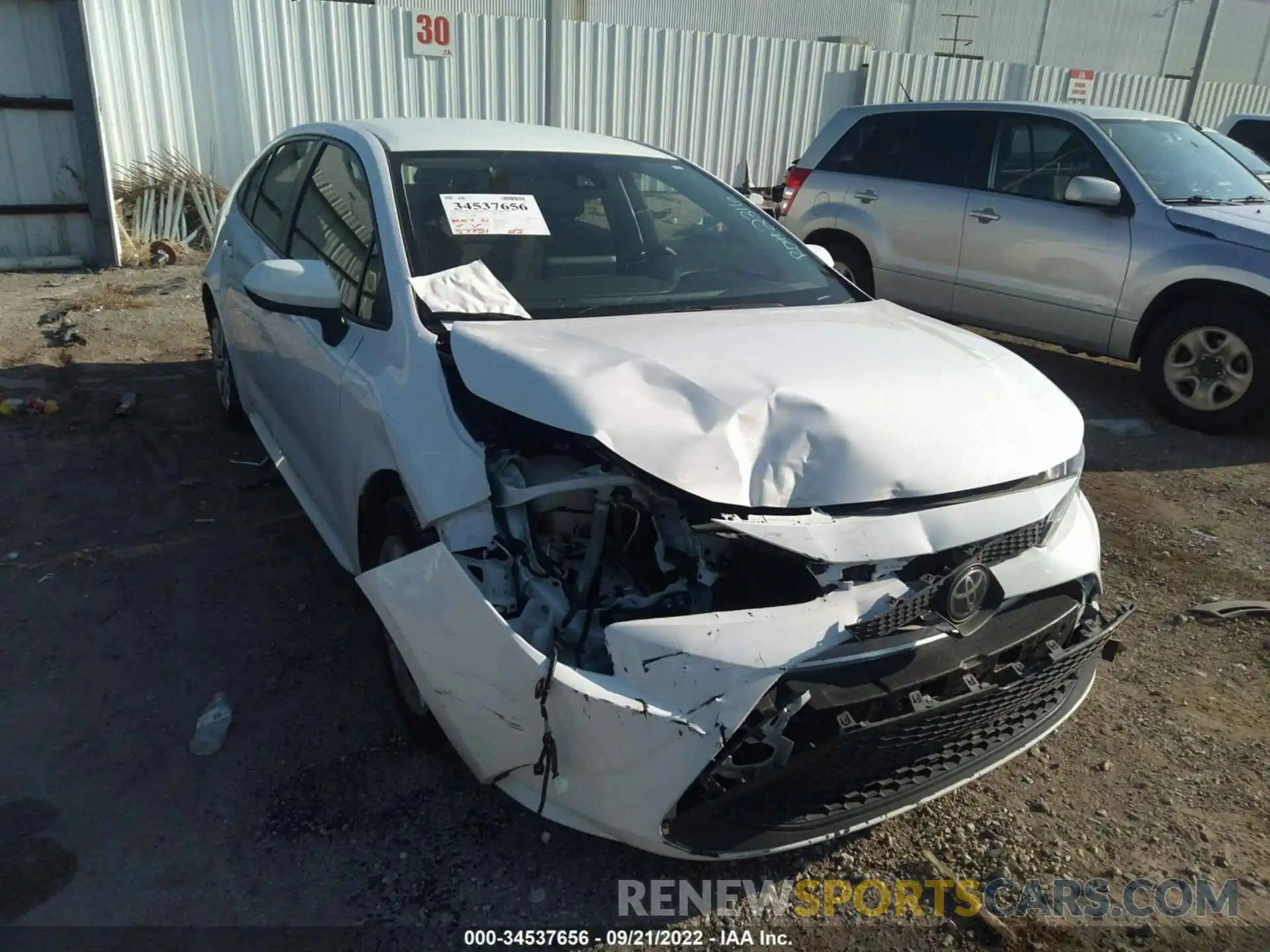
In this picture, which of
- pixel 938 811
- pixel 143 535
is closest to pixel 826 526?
pixel 938 811

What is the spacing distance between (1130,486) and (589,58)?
28.7ft

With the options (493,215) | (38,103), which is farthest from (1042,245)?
(38,103)

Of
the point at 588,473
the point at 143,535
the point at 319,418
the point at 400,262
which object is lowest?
the point at 143,535

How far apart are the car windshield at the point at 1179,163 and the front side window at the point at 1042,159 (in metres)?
0.18

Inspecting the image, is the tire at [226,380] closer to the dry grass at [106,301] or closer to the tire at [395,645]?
the tire at [395,645]

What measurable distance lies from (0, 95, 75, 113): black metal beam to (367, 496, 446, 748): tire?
7.84 metres

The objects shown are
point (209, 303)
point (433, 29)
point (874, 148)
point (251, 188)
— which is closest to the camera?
point (251, 188)

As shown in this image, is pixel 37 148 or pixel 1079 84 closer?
pixel 37 148

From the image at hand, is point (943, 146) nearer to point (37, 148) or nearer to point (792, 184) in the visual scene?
point (792, 184)

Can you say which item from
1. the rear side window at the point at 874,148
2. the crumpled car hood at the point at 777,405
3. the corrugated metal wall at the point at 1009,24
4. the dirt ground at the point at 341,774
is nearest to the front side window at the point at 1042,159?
the rear side window at the point at 874,148

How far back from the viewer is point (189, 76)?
955 cm

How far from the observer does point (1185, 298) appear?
18.9 feet

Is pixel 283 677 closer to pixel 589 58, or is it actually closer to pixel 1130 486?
pixel 1130 486

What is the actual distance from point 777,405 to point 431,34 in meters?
9.44
